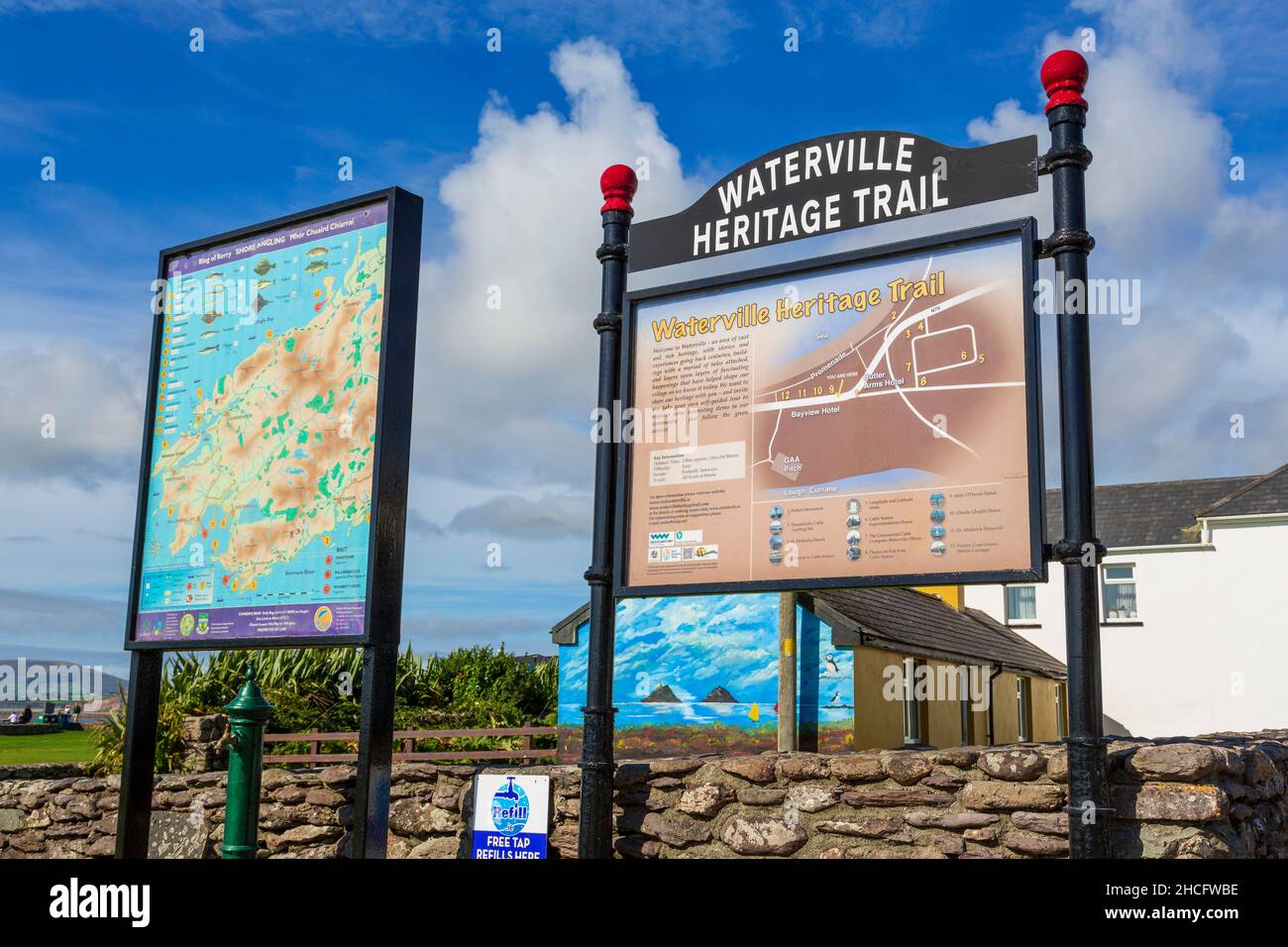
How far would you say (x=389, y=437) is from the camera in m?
7.69

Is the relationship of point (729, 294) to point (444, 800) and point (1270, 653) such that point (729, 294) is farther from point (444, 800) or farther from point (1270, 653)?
point (1270, 653)

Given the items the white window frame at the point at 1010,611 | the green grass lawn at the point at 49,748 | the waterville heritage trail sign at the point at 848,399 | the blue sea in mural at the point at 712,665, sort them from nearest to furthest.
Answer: the waterville heritage trail sign at the point at 848,399 < the blue sea in mural at the point at 712,665 < the green grass lawn at the point at 49,748 < the white window frame at the point at 1010,611

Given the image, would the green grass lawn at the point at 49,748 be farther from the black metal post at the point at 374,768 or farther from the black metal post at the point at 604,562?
the black metal post at the point at 604,562

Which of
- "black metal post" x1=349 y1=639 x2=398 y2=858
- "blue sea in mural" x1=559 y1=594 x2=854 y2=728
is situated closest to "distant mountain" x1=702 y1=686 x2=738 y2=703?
"blue sea in mural" x1=559 y1=594 x2=854 y2=728

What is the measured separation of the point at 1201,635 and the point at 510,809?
26192 mm

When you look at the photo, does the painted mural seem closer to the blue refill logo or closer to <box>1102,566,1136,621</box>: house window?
the blue refill logo

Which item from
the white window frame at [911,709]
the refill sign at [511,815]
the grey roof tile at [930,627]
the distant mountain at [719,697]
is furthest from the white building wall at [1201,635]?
the refill sign at [511,815]

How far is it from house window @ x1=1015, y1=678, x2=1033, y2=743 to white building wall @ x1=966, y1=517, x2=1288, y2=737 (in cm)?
310

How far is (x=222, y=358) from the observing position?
881cm

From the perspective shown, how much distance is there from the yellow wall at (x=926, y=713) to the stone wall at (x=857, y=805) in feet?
27.3

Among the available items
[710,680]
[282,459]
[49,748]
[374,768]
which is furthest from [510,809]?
[49,748]

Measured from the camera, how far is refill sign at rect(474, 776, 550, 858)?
23.2 ft

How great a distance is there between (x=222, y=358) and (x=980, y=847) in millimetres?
6427

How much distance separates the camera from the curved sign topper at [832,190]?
660 centimetres
